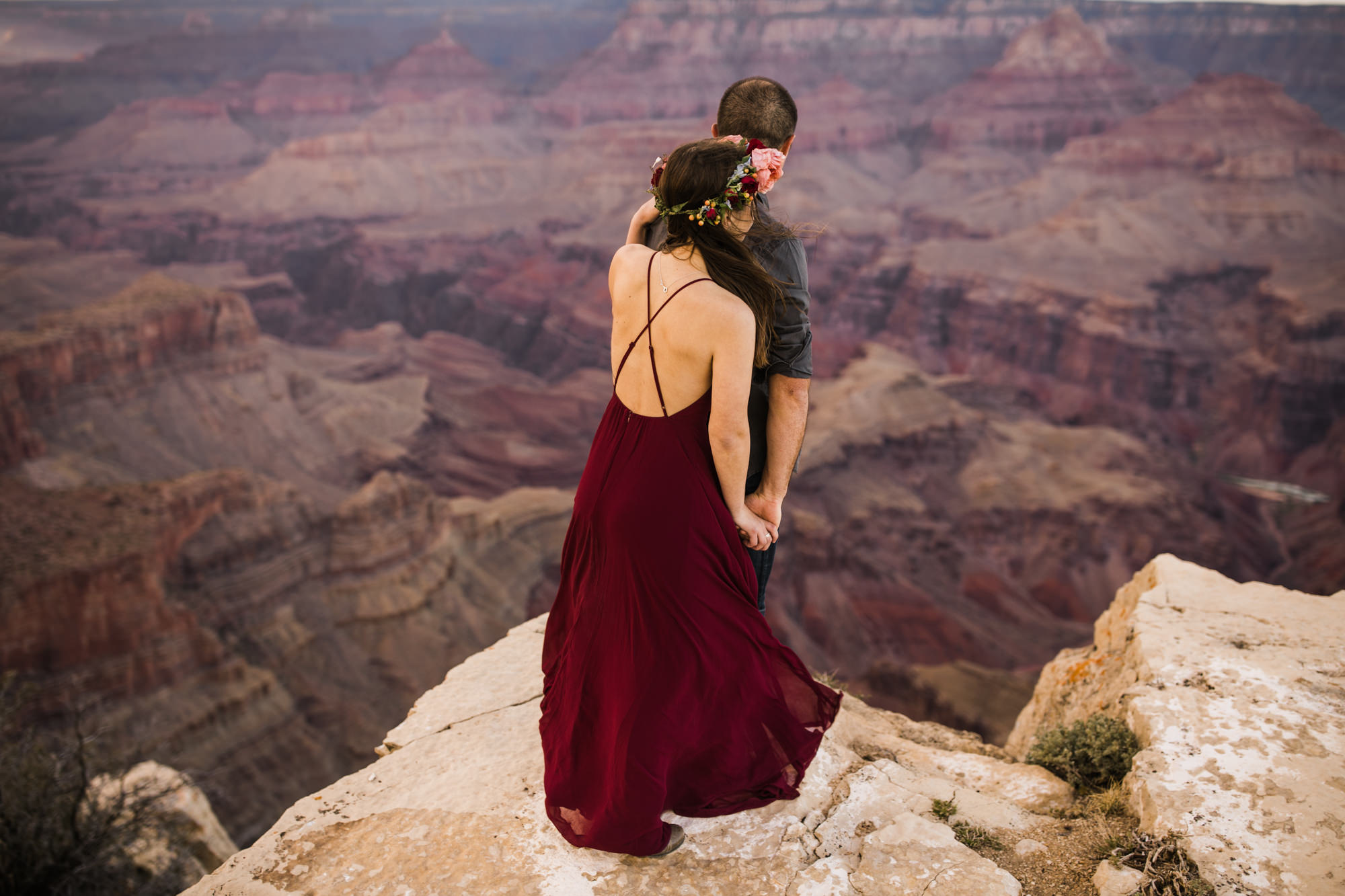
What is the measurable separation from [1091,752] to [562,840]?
2.06 metres

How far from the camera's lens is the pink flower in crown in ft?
8.74

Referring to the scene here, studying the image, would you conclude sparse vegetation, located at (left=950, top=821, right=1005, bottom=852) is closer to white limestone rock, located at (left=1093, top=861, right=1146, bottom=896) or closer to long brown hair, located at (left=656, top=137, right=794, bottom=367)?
white limestone rock, located at (left=1093, top=861, right=1146, bottom=896)

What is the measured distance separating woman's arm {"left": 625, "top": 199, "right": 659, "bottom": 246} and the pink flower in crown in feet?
→ 1.48

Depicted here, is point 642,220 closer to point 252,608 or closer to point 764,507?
point 764,507

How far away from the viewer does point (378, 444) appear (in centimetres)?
2891

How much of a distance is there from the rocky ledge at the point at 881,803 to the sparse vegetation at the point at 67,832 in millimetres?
3382

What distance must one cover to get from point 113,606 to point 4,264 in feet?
89.0

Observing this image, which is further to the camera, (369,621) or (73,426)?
(73,426)

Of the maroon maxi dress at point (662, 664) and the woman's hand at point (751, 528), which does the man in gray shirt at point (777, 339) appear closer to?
the woman's hand at point (751, 528)

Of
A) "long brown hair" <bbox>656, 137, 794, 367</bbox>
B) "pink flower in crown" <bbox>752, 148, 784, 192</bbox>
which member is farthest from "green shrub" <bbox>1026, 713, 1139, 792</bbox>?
"pink flower in crown" <bbox>752, 148, 784, 192</bbox>

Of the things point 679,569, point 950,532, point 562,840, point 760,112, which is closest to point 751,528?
point 679,569

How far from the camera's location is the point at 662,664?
2891mm

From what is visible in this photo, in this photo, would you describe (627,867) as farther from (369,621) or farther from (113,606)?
(369,621)

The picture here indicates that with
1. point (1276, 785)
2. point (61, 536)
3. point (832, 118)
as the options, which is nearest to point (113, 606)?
point (61, 536)
